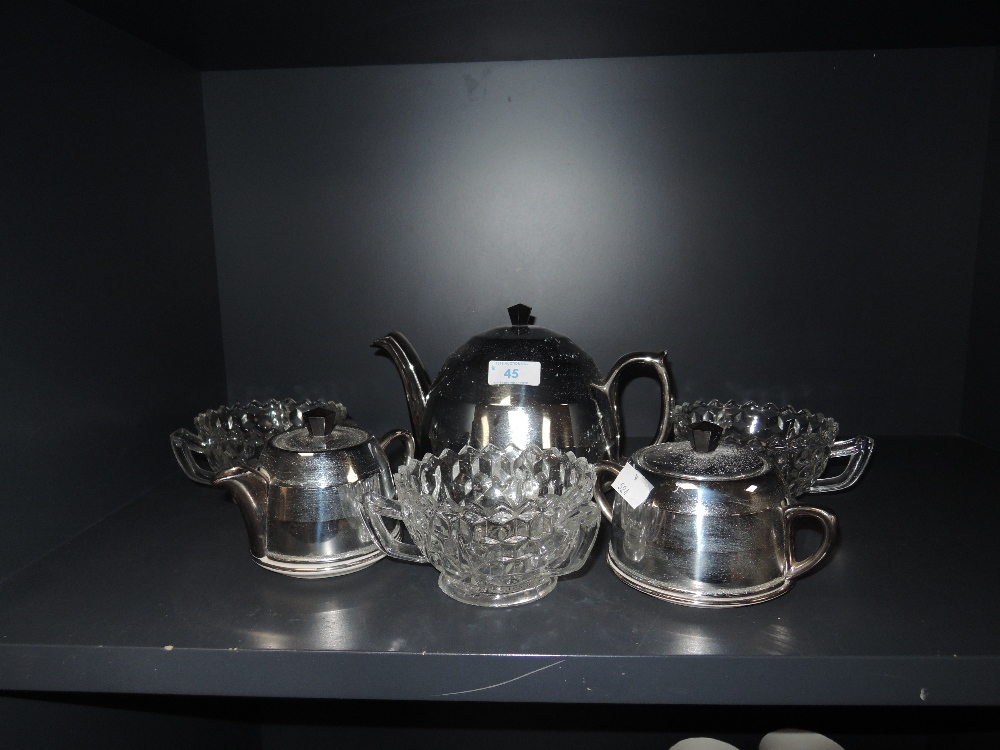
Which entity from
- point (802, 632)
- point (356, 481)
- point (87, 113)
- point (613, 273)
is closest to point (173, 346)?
point (87, 113)

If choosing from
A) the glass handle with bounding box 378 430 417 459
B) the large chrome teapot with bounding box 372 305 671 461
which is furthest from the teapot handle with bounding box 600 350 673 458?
the glass handle with bounding box 378 430 417 459

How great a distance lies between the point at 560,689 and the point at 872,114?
2.65 feet

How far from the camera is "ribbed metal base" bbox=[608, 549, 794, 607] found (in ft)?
1.52

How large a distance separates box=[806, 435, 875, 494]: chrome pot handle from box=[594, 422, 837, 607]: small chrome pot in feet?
0.59

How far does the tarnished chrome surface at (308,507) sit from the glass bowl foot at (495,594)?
86 mm

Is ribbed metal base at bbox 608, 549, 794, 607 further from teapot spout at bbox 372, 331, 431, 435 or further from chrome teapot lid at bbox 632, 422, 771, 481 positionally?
teapot spout at bbox 372, 331, 431, 435

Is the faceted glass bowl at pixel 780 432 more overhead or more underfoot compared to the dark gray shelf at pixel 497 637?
more overhead

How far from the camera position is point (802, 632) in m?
0.44

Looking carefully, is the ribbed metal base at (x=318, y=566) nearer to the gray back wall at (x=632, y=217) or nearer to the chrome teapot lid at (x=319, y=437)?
the chrome teapot lid at (x=319, y=437)

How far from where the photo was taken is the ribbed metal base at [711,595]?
1.52 feet

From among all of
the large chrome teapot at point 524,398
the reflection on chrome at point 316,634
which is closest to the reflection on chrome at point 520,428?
the large chrome teapot at point 524,398

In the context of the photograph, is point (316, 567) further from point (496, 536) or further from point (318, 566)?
point (496, 536)

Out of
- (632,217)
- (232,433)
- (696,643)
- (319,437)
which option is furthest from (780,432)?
(232,433)

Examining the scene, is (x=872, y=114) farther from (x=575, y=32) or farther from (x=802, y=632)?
(x=802, y=632)
